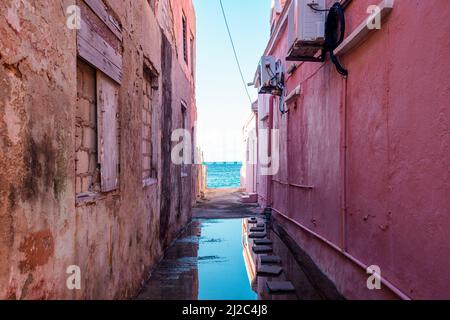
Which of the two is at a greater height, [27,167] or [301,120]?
[301,120]

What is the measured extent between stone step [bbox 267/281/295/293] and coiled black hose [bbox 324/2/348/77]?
2994 mm

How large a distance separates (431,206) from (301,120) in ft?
16.8

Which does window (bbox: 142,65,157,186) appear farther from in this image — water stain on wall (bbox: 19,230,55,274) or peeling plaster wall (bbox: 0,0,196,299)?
water stain on wall (bbox: 19,230,55,274)

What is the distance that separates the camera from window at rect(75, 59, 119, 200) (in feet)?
11.6

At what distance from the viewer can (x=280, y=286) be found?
5.15 metres

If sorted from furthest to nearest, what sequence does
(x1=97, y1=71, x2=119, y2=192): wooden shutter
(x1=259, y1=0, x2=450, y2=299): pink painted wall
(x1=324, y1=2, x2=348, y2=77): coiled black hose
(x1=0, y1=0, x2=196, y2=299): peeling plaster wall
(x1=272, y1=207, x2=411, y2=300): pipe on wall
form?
1. (x1=324, y1=2, x2=348, y2=77): coiled black hose
2. (x1=97, y1=71, x2=119, y2=192): wooden shutter
3. (x1=272, y1=207, x2=411, y2=300): pipe on wall
4. (x1=259, y1=0, x2=450, y2=299): pink painted wall
5. (x1=0, y1=0, x2=196, y2=299): peeling plaster wall

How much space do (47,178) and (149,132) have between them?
4075 mm

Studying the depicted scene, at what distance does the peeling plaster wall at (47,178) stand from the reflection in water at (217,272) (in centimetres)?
89

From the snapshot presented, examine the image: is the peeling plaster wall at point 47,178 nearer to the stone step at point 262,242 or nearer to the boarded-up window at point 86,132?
the boarded-up window at point 86,132

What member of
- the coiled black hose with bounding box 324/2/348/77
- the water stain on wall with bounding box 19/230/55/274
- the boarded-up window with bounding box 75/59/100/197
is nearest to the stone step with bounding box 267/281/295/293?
the boarded-up window with bounding box 75/59/100/197

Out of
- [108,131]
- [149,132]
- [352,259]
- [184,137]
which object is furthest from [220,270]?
[184,137]

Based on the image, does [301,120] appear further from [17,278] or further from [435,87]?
[17,278]

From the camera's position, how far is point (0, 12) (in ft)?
6.72
